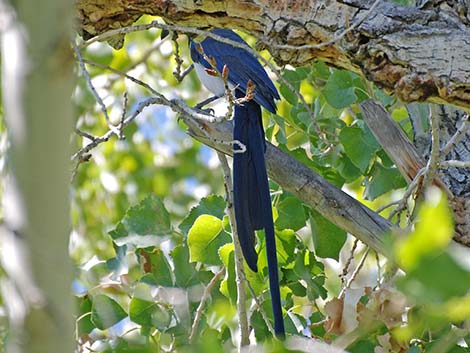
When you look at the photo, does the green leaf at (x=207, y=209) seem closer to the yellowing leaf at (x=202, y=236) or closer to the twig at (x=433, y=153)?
the yellowing leaf at (x=202, y=236)

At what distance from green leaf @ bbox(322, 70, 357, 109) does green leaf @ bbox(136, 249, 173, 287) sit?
21.5 inches

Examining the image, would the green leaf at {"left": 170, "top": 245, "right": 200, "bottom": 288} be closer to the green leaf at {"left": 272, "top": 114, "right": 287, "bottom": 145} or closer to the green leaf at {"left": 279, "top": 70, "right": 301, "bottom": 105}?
the green leaf at {"left": 272, "top": 114, "right": 287, "bottom": 145}

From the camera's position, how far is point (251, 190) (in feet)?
7.65

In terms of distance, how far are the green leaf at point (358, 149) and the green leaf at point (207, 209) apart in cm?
33

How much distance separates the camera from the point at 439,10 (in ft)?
5.43

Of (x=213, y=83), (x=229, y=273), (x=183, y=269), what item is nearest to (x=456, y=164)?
(x=229, y=273)

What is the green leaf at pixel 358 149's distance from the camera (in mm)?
2090

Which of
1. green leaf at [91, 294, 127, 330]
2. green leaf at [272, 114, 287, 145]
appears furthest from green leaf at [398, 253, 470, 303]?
green leaf at [272, 114, 287, 145]

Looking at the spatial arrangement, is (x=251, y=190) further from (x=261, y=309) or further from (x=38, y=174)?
(x=38, y=174)

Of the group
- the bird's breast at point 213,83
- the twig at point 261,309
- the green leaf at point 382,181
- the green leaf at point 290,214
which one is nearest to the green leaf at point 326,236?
the green leaf at point 290,214

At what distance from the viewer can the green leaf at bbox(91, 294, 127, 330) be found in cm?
190

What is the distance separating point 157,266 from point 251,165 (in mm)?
462

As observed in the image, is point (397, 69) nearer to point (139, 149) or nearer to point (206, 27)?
point (206, 27)

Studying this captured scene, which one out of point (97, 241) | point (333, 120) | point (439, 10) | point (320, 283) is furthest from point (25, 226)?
point (97, 241)
